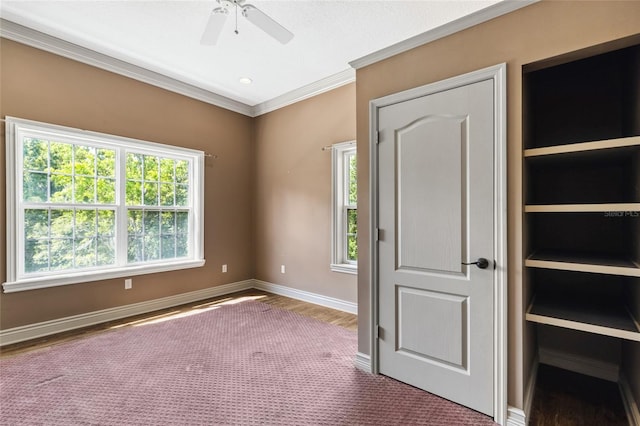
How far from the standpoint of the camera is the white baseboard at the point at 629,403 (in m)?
1.78

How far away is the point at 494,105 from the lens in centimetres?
188

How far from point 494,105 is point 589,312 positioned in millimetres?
1407

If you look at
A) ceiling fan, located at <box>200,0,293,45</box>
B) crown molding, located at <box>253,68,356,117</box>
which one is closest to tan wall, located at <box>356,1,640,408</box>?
ceiling fan, located at <box>200,0,293,45</box>

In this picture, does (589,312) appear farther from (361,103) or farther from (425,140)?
(361,103)

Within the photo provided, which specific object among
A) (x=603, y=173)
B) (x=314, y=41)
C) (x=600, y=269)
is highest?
Answer: (x=314, y=41)

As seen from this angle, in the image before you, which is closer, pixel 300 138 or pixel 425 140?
pixel 425 140

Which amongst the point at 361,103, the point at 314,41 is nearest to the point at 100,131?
the point at 314,41

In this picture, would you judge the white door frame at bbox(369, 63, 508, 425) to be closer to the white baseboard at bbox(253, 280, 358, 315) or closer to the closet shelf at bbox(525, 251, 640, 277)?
the closet shelf at bbox(525, 251, 640, 277)

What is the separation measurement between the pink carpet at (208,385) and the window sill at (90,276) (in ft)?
2.13

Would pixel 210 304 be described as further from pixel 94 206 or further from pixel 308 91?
pixel 308 91

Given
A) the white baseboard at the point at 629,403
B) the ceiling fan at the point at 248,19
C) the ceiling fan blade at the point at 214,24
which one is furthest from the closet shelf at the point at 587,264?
the ceiling fan blade at the point at 214,24

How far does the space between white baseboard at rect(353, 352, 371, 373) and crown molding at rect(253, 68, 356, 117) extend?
3.12m

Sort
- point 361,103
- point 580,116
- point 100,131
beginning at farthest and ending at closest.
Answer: point 100,131 → point 361,103 → point 580,116

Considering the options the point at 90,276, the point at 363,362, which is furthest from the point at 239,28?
the point at 363,362
